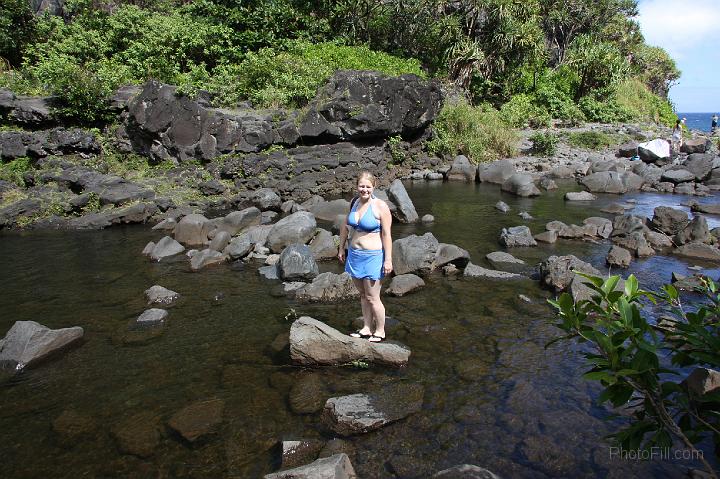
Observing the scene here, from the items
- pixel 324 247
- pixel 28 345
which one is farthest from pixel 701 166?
pixel 28 345

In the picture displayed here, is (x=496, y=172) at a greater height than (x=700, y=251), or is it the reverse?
(x=496, y=172)

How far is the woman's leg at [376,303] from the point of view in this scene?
20.5ft

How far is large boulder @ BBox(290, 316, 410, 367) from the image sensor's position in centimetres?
598

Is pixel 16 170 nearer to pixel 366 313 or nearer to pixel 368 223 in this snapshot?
pixel 366 313

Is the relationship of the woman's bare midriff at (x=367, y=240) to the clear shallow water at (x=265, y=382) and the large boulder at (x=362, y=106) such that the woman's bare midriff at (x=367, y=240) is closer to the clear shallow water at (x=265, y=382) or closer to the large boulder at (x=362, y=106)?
the clear shallow water at (x=265, y=382)

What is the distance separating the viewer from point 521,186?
62.0 ft

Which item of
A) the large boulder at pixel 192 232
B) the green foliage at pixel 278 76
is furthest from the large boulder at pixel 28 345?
the green foliage at pixel 278 76

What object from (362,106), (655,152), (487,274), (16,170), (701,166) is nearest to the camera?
(487,274)

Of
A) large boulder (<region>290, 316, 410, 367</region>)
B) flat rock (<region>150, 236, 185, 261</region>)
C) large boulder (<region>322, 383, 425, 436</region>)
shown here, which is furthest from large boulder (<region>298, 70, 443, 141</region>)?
large boulder (<region>322, 383, 425, 436</region>)

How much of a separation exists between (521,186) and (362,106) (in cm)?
761

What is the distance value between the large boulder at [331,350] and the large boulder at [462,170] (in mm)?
17606

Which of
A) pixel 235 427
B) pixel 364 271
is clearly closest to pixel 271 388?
pixel 235 427

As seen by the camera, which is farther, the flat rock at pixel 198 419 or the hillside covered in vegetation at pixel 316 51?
the hillside covered in vegetation at pixel 316 51

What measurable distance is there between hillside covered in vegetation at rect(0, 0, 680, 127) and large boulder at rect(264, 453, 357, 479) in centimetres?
1795
